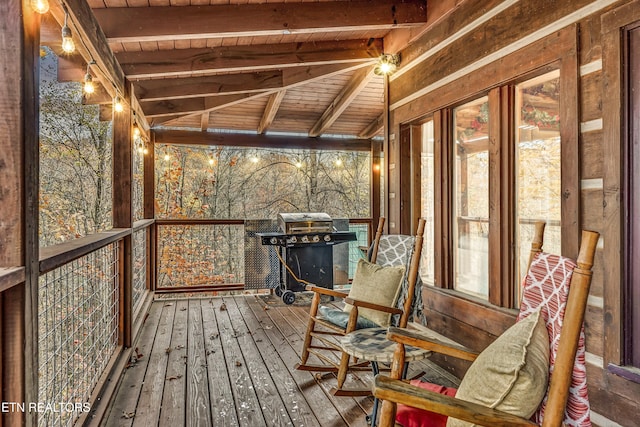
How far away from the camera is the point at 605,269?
173cm

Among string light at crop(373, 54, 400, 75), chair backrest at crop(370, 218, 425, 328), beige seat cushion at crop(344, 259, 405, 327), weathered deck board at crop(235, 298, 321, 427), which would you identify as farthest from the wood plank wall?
weathered deck board at crop(235, 298, 321, 427)

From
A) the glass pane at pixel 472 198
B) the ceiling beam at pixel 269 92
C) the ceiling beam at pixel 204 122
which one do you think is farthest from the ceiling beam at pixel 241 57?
the ceiling beam at pixel 204 122

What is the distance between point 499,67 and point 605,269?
132 centimetres

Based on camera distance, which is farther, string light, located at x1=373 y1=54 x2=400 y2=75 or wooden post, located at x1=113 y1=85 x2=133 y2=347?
string light, located at x1=373 y1=54 x2=400 y2=75

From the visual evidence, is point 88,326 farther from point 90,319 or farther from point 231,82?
point 231,82

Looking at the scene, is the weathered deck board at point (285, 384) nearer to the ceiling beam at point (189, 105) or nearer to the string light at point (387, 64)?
the ceiling beam at point (189, 105)

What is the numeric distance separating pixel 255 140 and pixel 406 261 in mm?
3630

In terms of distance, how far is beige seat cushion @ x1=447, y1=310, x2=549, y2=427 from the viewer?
1221mm

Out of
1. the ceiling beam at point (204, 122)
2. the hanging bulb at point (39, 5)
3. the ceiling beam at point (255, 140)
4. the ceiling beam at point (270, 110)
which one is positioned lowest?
the hanging bulb at point (39, 5)

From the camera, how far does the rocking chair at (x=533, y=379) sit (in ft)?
3.87

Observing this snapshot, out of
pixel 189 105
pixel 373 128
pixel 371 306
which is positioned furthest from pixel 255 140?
pixel 371 306

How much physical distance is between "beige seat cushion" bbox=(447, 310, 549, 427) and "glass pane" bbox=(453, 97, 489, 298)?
1.36 metres

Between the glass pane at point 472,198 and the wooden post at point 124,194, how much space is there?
2669 millimetres

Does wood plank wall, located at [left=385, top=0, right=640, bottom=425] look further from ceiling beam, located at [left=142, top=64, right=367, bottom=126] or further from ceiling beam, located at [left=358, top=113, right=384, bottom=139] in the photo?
ceiling beam, located at [left=358, top=113, right=384, bottom=139]
